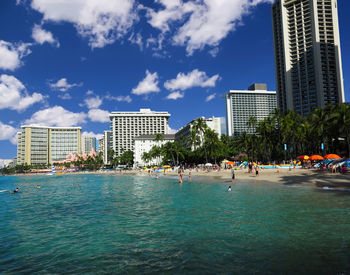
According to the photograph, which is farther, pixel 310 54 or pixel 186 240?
pixel 310 54

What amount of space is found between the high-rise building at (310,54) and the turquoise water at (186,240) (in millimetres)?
129553

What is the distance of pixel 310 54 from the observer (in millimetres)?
132125

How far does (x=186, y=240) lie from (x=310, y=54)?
14815 cm

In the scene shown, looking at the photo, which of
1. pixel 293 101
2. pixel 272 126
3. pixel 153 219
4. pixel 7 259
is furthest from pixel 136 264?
pixel 293 101

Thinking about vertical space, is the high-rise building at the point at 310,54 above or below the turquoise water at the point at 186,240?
above

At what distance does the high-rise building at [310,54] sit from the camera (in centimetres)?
12950

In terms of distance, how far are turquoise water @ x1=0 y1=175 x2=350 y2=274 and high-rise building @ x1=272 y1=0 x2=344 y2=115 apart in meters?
130

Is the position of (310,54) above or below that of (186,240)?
above

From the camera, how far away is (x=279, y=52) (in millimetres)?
145000

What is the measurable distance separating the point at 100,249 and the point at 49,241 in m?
3.52

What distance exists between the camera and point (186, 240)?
1214 cm

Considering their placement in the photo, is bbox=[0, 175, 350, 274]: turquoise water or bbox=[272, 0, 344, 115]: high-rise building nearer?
bbox=[0, 175, 350, 274]: turquoise water

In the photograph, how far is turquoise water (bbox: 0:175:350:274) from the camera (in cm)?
917

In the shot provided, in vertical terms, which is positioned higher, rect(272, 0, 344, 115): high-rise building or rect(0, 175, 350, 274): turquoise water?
rect(272, 0, 344, 115): high-rise building
